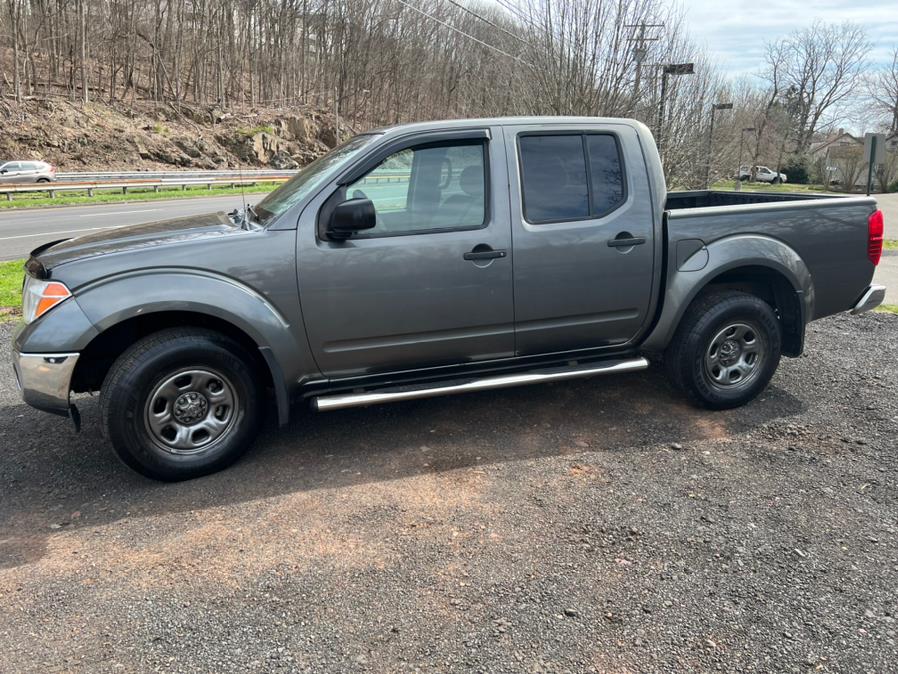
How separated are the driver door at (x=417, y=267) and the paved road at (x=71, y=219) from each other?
1025cm

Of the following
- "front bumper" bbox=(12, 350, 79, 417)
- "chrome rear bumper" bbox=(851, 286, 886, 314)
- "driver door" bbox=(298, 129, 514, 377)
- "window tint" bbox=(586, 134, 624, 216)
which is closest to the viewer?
"front bumper" bbox=(12, 350, 79, 417)

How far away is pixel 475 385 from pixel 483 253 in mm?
796

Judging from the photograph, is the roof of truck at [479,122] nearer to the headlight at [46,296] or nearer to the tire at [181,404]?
the tire at [181,404]

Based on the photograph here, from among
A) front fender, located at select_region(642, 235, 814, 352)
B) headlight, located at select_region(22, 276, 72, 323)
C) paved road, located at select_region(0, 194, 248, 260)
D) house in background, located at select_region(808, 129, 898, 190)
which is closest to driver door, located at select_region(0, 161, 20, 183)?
paved road, located at select_region(0, 194, 248, 260)

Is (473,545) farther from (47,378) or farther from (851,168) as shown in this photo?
(851,168)

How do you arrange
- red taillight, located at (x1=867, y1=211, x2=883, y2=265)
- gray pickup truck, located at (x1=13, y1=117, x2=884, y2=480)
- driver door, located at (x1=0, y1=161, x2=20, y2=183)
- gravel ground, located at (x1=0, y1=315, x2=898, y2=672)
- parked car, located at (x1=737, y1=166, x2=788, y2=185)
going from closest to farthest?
gravel ground, located at (x1=0, y1=315, x2=898, y2=672) → gray pickup truck, located at (x1=13, y1=117, x2=884, y2=480) → red taillight, located at (x1=867, y1=211, x2=883, y2=265) → driver door, located at (x1=0, y1=161, x2=20, y2=183) → parked car, located at (x1=737, y1=166, x2=788, y2=185)

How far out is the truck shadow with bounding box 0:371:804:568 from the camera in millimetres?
3604

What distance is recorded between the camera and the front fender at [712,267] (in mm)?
4520

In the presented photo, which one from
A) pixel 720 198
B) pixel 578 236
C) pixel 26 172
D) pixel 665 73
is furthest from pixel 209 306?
pixel 26 172

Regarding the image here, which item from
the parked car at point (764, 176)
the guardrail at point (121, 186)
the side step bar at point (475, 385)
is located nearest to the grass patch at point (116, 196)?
the guardrail at point (121, 186)

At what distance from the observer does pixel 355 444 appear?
4.30 m

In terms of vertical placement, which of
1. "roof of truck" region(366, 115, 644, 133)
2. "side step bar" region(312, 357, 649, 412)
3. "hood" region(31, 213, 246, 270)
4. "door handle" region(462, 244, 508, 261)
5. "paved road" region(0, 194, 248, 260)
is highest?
"roof of truck" region(366, 115, 644, 133)

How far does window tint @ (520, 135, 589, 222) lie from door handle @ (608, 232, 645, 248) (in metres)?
0.24

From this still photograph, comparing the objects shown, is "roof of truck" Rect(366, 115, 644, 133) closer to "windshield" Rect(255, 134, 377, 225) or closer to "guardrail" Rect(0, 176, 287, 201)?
"windshield" Rect(255, 134, 377, 225)
